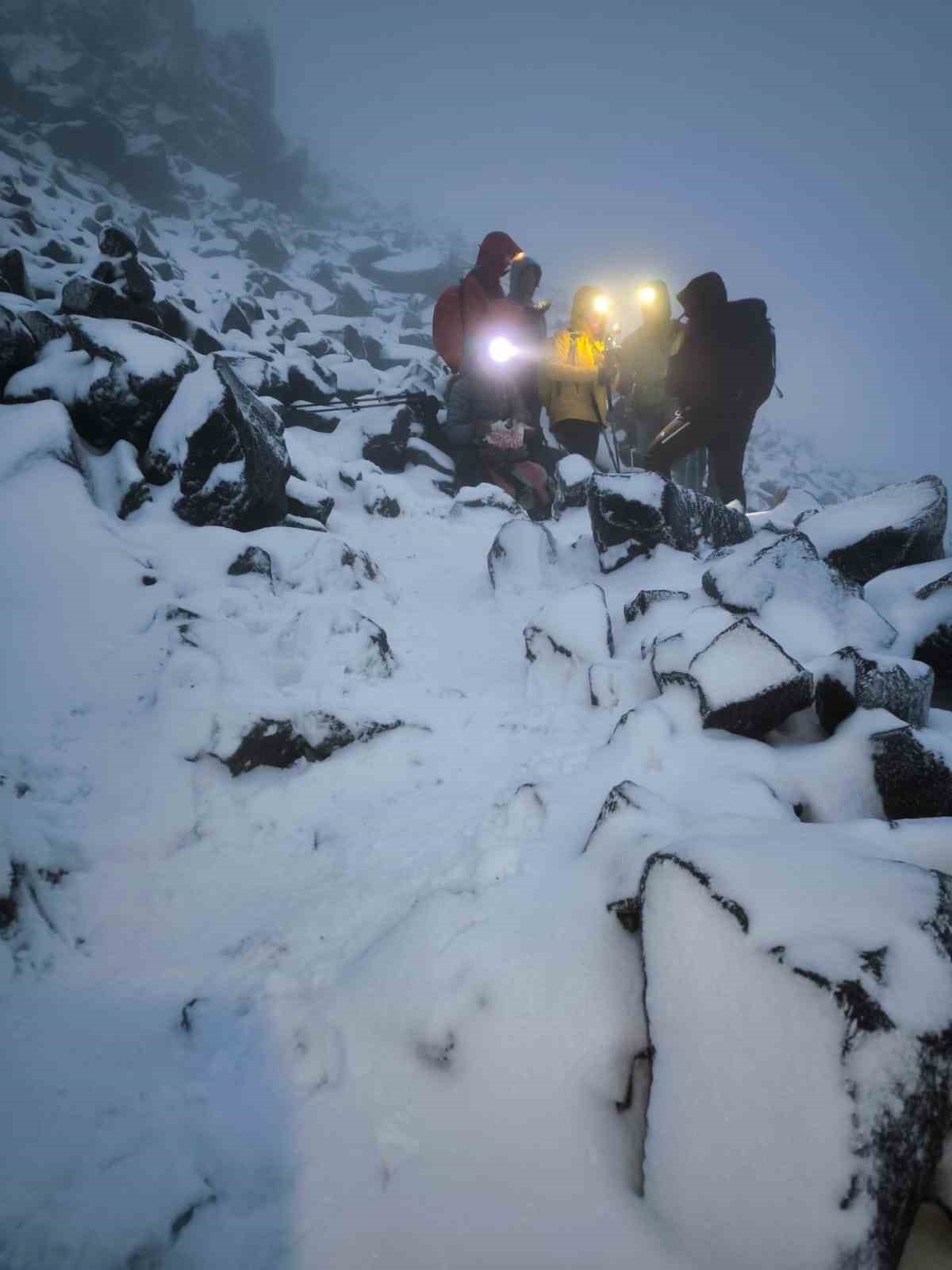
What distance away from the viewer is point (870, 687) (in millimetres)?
2418

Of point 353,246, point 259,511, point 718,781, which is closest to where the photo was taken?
point 718,781

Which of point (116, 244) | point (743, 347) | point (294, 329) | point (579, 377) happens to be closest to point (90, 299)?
point (116, 244)

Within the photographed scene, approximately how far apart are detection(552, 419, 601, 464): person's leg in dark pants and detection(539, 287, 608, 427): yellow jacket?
11cm

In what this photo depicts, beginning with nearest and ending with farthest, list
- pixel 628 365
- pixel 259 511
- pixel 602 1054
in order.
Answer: pixel 602 1054 → pixel 259 511 → pixel 628 365

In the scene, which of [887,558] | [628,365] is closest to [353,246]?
[628,365]

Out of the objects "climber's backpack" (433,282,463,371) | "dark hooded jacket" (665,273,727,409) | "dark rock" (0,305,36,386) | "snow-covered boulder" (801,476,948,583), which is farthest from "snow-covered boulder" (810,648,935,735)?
"climber's backpack" (433,282,463,371)

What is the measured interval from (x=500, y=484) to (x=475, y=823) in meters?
9.21

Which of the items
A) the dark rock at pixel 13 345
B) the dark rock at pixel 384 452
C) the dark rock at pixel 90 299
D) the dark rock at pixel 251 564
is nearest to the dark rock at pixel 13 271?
the dark rock at pixel 90 299

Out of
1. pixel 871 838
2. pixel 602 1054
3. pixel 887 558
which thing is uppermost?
pixel 887 558

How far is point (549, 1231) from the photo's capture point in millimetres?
1124

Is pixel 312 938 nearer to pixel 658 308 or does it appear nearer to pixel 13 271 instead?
pixel 13 271

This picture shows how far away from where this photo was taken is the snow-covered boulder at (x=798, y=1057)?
39.2 inches

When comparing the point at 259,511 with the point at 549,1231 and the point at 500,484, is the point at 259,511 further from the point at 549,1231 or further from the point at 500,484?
the point at 500,484

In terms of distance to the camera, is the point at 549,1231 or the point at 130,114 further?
the point at 130,114
